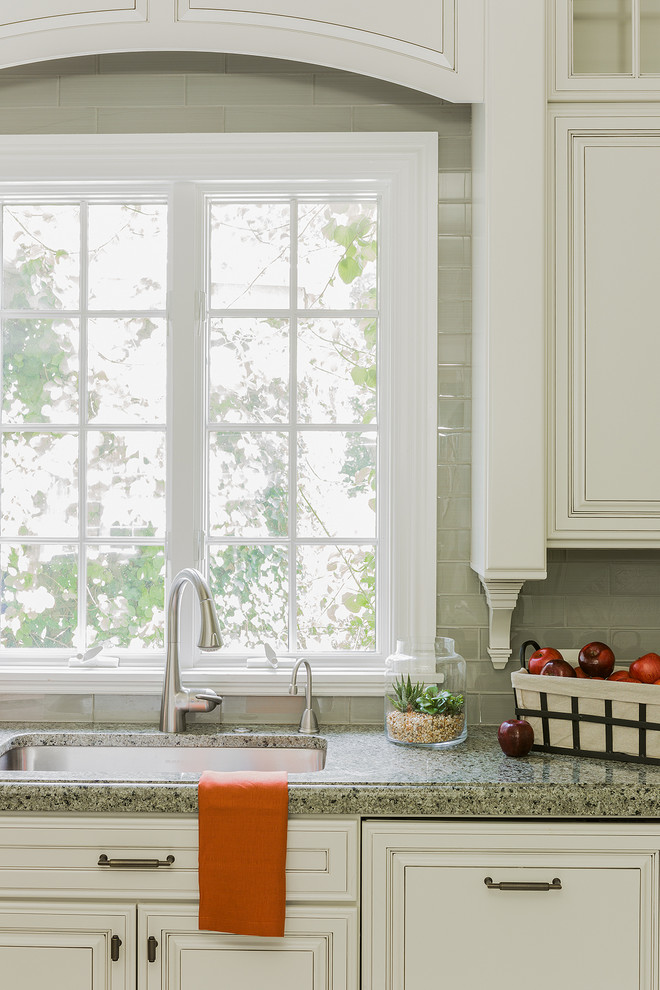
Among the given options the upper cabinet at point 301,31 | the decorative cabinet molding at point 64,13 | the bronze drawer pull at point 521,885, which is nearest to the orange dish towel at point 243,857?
the bronze drawer pull at point 521,885

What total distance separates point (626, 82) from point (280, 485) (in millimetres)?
1246

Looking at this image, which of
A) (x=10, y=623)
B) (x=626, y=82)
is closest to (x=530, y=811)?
(x=10, y=623)

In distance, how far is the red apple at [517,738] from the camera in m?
1.70

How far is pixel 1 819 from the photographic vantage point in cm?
155

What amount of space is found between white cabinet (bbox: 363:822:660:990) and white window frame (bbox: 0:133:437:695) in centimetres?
56

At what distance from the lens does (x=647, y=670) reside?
1705 millimetres

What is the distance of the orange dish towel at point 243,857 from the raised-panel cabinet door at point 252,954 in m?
0.05

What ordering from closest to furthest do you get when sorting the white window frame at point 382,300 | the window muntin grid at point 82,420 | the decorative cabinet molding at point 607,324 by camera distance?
the decorative cabinet molding at point 607,324, the white window frame at point 382,300, the window muntin grid at point 82,420

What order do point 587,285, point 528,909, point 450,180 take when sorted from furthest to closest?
point 450,180
point 587,285
point 528,909

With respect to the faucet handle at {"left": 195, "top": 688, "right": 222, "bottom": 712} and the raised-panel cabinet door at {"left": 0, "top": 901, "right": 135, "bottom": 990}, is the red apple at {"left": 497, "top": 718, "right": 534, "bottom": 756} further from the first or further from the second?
the raised-panel cabinet door at {"left": 0, "top": 901, "right": 135, "bottom": 990}

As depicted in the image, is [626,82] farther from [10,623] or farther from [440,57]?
[10,623]

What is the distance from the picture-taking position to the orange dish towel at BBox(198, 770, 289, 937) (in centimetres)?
148

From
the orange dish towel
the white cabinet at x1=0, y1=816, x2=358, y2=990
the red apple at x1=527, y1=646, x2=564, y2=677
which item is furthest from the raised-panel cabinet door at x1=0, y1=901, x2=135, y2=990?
the red apple at x1=527, y1=646, x2=564, y2=677

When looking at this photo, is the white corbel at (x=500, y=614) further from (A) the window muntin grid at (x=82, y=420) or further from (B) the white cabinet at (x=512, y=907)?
(A) the window muntin grid at (x=82, y=420)
